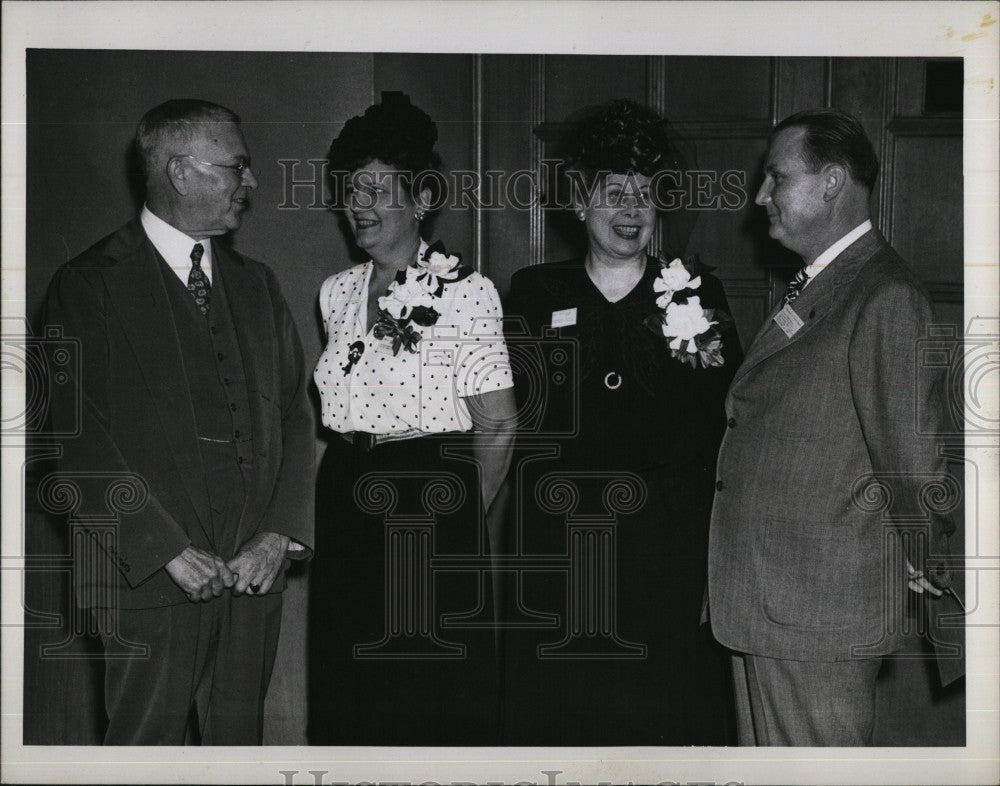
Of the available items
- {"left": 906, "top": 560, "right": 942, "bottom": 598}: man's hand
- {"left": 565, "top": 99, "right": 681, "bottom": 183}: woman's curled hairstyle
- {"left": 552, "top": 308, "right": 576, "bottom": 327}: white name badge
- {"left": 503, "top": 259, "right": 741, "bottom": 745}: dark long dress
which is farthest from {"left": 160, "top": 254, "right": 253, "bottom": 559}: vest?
{"left": 906, "top": 560, "right": 942, "bottom": 598}: man's hand

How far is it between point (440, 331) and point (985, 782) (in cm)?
178

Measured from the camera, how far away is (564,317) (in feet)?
8.65

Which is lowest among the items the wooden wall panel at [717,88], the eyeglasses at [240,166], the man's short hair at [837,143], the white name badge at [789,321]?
the white name badge at [789,321]

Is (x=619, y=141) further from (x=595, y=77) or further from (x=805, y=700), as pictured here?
(x=805, y=700)

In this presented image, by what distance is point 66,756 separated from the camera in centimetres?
267

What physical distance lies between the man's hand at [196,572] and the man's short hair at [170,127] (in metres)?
0.93

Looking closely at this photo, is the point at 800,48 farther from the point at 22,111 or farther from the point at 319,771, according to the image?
the point at 319,771

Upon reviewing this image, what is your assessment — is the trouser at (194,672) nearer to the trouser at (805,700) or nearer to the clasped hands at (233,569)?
the clasped hands at (233,569)

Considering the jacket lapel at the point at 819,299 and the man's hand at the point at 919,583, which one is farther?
the man's hand at the point at 919,583

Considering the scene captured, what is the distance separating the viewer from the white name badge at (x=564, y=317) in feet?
8.63

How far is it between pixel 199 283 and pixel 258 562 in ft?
2.27

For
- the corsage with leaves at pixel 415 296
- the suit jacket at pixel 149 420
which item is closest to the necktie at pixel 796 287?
the corsage with leaves at pixel 415 296

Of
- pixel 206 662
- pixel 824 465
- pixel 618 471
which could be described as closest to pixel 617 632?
pixel 618 471

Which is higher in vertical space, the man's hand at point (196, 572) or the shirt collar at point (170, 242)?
the shirt collar at point (170, 242)
